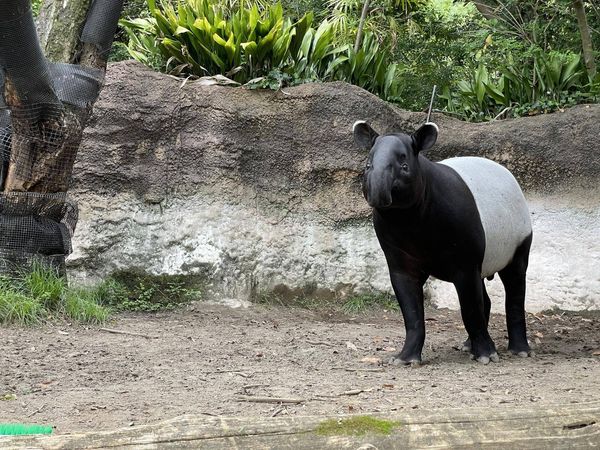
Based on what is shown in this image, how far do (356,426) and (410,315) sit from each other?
324 centimetres

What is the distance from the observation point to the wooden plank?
9.10 feet

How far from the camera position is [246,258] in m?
9.13

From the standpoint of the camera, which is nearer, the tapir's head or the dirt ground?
the dirt ground

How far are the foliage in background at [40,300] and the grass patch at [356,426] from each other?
4.63 metres

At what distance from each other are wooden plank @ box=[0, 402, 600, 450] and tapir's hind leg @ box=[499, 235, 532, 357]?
374cm

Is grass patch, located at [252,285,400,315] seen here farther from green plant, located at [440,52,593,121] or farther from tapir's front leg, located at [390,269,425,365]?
tapir's front leg, located at [390,269,425,365]

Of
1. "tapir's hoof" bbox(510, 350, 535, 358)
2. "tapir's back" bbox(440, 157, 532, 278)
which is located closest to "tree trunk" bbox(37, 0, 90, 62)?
"tapir's back" bbox(440, 157, 532, 278)

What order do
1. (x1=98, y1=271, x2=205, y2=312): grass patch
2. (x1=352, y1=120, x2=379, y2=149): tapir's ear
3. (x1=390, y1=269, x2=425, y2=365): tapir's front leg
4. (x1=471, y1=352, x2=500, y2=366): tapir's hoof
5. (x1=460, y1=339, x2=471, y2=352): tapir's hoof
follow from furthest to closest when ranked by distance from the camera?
(x1=98, y1=271, x2=205, y2=312): grass patch
(x1=460, y1=339, x2=471, y2=352): tapir's hoof
(x1=471, y1=352, x2=500, y2=366): tapir's hoof
(x1=390, y1=269, x2=425, y2=365): tapir's front leg
(x1=352, y1=120, x2=379, y2=149): tapir's ear

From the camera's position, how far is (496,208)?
638cm

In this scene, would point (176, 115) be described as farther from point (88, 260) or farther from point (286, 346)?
point (286, 346)

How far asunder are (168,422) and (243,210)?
20.8ft

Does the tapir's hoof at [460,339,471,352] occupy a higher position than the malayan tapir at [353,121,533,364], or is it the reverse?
the malayan tapir at [353,121,533,364]

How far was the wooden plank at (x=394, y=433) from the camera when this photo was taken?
277 cm

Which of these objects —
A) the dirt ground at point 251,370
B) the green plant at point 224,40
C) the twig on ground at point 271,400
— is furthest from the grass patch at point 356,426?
the green plant at point 224,40
